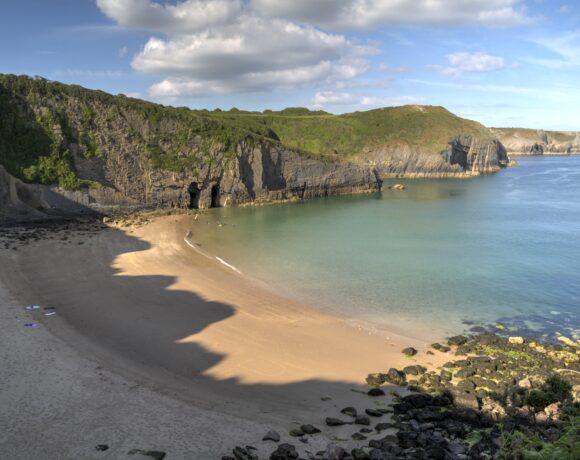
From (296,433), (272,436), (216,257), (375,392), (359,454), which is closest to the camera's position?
(359,454)

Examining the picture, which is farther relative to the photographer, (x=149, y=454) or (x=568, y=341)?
(x=568, y=341)

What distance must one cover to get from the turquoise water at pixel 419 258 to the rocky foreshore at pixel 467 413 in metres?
3.67

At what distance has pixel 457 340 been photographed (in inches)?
776

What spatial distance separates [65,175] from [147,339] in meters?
38.0

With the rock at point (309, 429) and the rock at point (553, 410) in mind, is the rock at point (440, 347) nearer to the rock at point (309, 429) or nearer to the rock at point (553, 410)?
the rock at point (553, 410)

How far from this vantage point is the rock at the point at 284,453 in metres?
10.5

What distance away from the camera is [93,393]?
13367mm

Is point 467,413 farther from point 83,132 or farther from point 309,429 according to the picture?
point 83,132

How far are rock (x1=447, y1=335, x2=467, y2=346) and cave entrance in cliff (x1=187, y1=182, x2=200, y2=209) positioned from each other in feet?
153

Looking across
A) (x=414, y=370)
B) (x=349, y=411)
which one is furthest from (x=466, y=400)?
(x=349, y=411)

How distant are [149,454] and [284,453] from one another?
125 inches

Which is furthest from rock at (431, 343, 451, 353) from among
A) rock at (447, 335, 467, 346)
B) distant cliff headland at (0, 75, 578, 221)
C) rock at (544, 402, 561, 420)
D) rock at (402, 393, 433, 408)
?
distant cliff headland at (0, 75, 578, 221)

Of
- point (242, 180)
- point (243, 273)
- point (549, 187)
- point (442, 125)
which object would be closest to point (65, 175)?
point (242, 180)

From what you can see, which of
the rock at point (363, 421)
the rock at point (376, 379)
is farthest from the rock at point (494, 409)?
the rock at point (363, 421)
